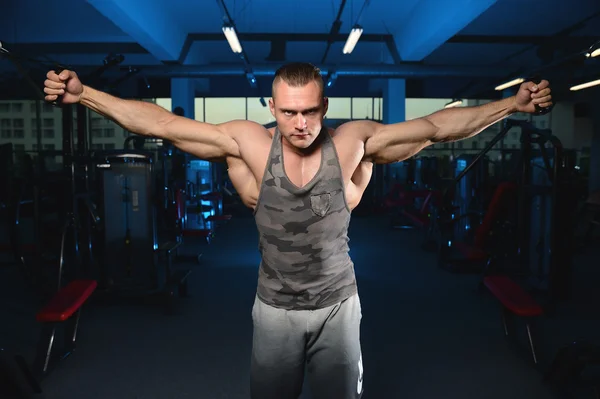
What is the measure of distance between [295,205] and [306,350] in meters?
0.39

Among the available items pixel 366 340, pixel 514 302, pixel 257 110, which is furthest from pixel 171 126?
pixel 257 110

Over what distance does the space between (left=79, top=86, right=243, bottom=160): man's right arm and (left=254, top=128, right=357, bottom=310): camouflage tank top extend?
16cm

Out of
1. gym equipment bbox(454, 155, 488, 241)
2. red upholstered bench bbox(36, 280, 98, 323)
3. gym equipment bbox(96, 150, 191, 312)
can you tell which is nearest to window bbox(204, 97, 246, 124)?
gym equipment bbox(454, 155, 488, 241)


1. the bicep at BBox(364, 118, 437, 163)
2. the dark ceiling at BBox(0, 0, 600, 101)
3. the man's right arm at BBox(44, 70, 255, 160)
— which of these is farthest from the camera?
the dark ceiling at BBox(0, 0, 600, 101)

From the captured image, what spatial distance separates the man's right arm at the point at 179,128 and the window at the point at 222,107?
10.2 meters

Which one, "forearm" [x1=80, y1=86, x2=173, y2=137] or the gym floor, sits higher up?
"forearm" [x1=80, y1=86, x2=173, y2=137]

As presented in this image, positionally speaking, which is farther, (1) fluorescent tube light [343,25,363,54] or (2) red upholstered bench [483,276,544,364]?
(1) fluorescent tube light [343,25,363,54]

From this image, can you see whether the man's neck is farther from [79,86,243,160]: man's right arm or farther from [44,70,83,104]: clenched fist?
[44,70,83,104]: clenched fist

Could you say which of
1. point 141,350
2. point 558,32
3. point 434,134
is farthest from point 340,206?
point 558,32

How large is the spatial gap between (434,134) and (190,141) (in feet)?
2.29

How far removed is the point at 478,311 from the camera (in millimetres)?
3201

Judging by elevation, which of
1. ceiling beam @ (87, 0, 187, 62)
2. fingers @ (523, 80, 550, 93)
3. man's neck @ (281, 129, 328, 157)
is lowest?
man's neck @ (281, 129, 328, 157)

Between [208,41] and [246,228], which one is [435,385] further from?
[208,41]

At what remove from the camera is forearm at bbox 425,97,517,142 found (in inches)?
54.0
